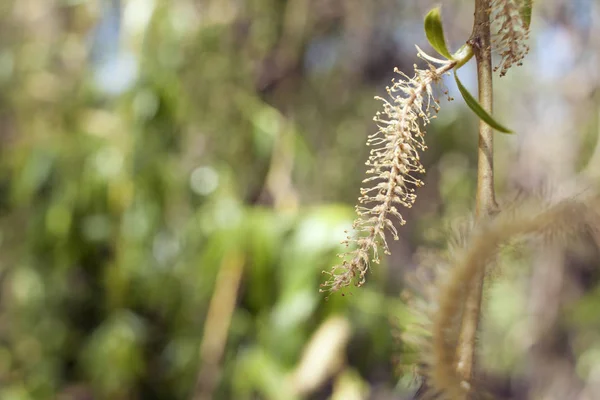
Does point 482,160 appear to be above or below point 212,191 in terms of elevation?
below

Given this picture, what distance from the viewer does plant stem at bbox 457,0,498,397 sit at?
0.18 meters

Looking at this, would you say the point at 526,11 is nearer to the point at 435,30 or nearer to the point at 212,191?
the point at 435,30

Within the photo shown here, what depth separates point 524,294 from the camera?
1.52m

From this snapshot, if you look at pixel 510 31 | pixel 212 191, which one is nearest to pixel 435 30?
pixel 510 31

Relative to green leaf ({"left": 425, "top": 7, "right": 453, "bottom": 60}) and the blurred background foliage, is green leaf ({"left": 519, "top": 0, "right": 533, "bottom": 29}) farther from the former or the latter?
the blurred background foliage

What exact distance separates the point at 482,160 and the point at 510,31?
0.04m

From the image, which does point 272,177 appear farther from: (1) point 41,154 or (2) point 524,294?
(2) point 524,294

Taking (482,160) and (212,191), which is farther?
(212,191)

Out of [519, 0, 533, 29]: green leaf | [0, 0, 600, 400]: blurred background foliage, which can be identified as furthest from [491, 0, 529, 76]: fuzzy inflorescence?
[0, 0, 600, 400]: blurred background foliage

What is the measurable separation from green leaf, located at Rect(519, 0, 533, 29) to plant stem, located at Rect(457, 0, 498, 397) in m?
0.01

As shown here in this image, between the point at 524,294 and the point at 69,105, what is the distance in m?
1.11

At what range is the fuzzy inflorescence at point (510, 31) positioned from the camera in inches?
7.7

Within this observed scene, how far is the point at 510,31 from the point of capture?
20 centimetres

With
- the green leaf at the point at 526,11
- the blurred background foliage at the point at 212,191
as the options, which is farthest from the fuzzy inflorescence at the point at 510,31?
the blurred background foliage at the point at 212,191
